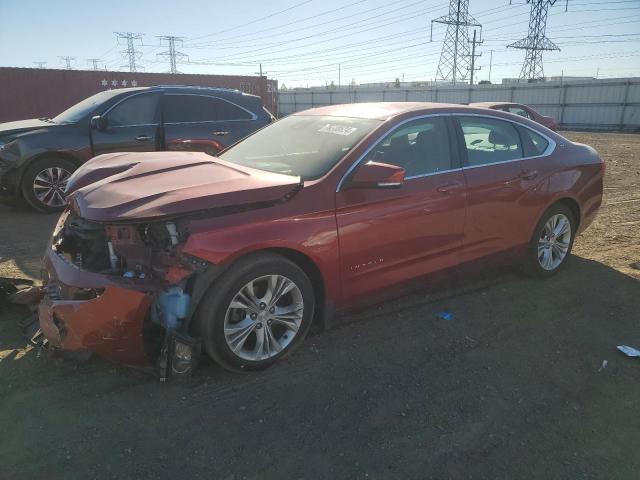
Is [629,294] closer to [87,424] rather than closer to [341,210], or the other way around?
[341,210]

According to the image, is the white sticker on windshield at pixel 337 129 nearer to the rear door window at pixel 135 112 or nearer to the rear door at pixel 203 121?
the rear door at pixel 203 121

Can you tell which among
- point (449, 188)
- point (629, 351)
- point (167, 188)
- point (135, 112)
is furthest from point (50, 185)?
point (629, 351)

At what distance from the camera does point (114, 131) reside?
7441mm

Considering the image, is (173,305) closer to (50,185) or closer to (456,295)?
(456,295)

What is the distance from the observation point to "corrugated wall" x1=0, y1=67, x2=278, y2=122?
16344 mm

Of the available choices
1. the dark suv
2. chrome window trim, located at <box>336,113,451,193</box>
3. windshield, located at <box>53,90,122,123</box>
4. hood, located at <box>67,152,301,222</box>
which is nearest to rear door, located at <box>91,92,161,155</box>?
the dark suv

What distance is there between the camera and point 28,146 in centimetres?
699

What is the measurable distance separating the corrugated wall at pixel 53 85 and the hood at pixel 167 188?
15.5 m

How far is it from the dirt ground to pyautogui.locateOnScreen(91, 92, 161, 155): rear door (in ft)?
13.2

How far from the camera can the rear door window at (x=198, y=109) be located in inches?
306

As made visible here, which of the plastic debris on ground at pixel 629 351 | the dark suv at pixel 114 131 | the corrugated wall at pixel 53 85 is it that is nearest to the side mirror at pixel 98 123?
the dark suv at pixel 114 131

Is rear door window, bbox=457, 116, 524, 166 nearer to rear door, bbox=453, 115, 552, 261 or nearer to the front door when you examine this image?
rear door, bbox=453, 115, 552, 261

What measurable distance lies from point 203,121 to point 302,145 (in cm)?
444

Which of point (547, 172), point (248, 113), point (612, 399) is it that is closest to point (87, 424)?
point (612, 399)
